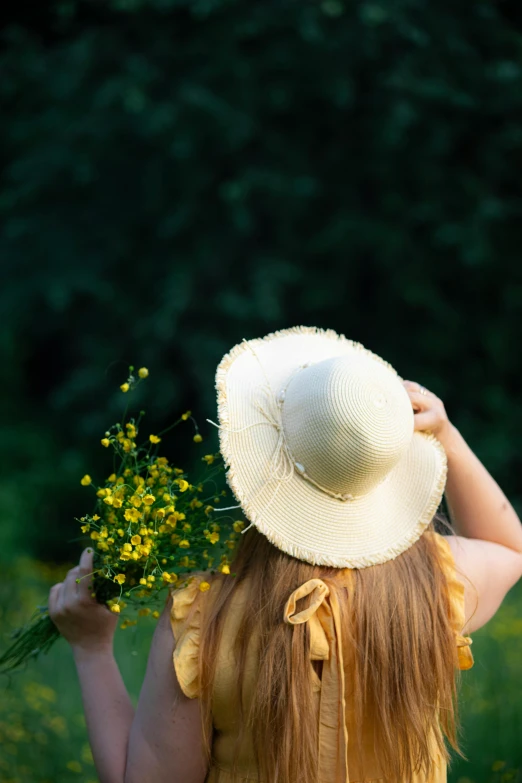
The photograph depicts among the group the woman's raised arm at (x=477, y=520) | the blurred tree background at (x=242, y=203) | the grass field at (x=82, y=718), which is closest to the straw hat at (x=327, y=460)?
the woman's raised arm at (x=477, y=520)

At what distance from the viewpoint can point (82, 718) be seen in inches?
126

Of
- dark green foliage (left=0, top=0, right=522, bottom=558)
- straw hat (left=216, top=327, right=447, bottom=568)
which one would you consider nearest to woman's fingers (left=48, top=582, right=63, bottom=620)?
straw hat (left=216, top=327, right=447, bottom=568)

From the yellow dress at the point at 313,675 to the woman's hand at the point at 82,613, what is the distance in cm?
25

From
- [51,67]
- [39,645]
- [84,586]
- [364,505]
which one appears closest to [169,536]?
[84,586]

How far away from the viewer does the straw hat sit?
52.6 inches

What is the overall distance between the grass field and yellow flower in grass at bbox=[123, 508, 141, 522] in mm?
1171

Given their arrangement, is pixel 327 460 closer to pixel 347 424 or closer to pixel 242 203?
pixel 347 424

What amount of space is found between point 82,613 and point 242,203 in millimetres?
4428

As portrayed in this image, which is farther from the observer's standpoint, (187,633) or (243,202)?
(243,202)

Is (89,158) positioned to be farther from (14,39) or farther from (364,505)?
(364,505)

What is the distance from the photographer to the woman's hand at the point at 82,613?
156 cm

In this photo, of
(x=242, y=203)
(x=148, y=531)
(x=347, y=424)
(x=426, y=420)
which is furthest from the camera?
(x=242, y=203)

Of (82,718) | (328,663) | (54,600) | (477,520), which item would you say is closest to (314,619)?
(328,663)

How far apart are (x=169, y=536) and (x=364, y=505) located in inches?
16.4
